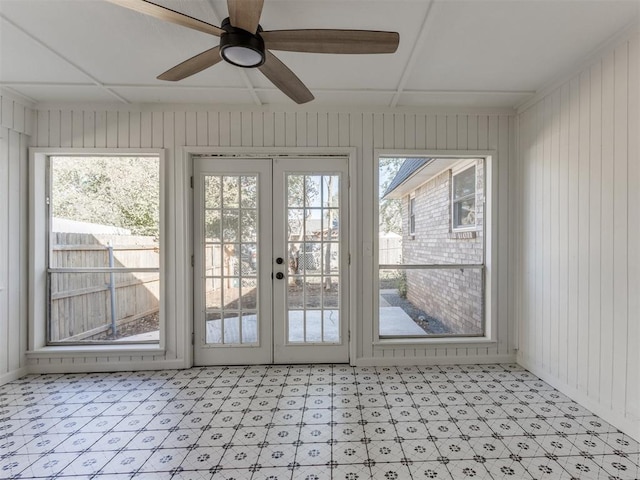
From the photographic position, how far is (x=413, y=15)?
179 centimetres

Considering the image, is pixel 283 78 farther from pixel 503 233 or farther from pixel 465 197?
pixel 503 233

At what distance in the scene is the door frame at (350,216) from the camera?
9.81 ft

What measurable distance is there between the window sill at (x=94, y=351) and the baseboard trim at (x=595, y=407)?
11.7 ft

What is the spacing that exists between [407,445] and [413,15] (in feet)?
8.55

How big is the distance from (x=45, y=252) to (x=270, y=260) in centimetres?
222

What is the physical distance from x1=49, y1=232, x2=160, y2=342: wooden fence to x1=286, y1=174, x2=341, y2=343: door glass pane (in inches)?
54.8

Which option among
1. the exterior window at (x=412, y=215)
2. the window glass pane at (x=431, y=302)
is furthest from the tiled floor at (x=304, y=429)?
the exterior window at (x=412, y=215)

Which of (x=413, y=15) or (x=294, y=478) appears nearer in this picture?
(x=294, y=478)

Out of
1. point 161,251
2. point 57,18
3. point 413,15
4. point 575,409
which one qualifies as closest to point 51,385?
point 161,251

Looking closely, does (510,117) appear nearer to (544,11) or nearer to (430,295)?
(544,11)

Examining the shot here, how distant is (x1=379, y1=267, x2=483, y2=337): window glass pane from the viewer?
319cm

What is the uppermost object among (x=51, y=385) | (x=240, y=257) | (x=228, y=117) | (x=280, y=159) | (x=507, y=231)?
(x=228, y=117)

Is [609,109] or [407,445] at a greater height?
[609,109]

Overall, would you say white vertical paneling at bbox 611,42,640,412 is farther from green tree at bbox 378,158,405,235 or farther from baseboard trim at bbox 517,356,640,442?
green tree at bbox 378,158,405,235
